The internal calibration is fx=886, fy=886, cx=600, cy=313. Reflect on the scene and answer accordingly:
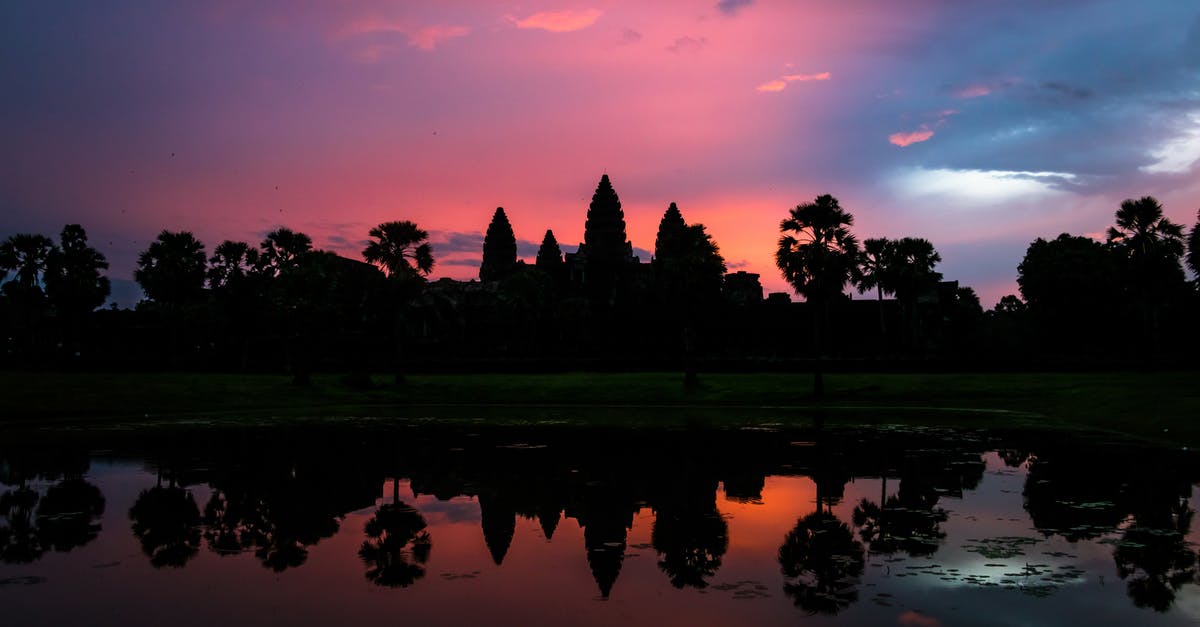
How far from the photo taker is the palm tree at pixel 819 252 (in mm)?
46344

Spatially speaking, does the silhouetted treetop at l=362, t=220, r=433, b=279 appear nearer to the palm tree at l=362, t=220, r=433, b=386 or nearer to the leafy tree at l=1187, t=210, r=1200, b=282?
the palm tree at l=362, t=220, r=433, b=386

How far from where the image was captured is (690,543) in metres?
12.0

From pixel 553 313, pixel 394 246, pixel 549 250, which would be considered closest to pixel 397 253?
pixel 394 246

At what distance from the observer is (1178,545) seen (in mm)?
11539

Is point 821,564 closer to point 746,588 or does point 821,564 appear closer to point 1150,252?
point 746,588

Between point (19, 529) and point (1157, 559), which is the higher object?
point (1157, 559)

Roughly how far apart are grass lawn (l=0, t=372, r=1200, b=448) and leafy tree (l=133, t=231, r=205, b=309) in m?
19.0

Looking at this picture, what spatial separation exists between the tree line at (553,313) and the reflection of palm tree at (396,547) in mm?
34929

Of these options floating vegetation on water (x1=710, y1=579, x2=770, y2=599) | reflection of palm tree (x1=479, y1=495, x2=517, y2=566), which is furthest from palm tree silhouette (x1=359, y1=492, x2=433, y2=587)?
floating vegetation on water (x1=710, y1=579, x2=770, y2=599)

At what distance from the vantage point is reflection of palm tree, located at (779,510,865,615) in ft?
30.1

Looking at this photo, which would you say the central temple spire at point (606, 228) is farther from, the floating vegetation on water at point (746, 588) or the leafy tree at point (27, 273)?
the floating vegetation on water at point (746, 588)

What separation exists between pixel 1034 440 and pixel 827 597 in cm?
1908

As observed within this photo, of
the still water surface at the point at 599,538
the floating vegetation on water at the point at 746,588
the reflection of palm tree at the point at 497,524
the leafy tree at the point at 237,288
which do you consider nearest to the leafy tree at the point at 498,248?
the leafy tree at the point at 237,288

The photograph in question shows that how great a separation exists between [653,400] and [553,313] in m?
36.5
